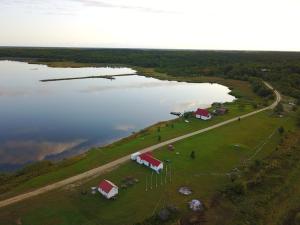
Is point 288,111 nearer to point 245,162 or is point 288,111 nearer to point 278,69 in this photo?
point 245,162

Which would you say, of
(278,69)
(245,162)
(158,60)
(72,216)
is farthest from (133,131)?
(158,60)

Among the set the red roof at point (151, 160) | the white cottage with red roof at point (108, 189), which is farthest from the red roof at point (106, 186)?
the red roof at point (151, 160)

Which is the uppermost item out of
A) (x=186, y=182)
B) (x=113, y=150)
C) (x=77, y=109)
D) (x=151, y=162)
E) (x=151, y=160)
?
(x=151, y=160)

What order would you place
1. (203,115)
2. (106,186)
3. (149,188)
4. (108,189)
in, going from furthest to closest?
(203,115) → (149,188) → (106,186) → (108,189)

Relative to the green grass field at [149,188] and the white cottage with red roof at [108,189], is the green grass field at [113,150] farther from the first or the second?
the white cottage with red roof at [108,189]

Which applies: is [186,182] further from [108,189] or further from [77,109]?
[77,109]

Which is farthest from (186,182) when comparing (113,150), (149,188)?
(113,150)

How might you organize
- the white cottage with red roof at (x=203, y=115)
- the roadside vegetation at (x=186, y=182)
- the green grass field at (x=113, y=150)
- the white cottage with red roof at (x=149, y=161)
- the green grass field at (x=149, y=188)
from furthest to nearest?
the white cottage with red roof at (x=203, y=115) → the white cottage with red roof at (x=149, y=161) → the green grass field at (x=113, y=150) → the roadside vegetation at (x=186, y=182) → the green grass field at (x=149, y=188)
